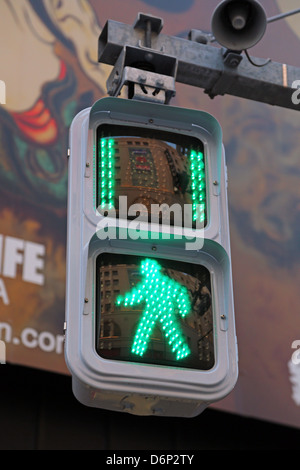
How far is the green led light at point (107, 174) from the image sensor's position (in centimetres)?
317

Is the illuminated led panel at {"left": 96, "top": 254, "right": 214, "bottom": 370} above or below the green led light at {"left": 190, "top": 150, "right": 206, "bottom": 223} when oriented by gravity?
below

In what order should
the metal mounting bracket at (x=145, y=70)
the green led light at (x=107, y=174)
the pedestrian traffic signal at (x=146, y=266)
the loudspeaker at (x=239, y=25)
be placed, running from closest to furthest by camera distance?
1. the pedestrian traffic signal at (x=146, y=266)
2. the green led light at (x=107, y=174)
3. the metal mounting bracket at (x=145, y=70)
4. the loudspeaker at (x=239, y=25)

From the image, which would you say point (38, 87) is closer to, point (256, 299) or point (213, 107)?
point (213, 107)

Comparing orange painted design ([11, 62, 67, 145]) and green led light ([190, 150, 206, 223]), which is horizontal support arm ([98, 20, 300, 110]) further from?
orange painted design ([11, 62, 67, 145])

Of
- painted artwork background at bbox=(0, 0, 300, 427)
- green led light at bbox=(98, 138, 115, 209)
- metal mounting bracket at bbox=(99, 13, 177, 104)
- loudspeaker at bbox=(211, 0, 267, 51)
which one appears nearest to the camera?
green led light at bbox=(98, 138, 115, 209)

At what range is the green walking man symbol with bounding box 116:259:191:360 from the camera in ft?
9.68

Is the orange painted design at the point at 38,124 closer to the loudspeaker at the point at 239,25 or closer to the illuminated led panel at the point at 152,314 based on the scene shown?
the loudspeaker at the point at 239,25

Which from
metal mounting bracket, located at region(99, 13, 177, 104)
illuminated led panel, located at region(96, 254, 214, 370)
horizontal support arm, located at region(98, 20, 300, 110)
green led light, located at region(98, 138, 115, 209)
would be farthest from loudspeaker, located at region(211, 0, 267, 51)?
illuminated led panel, located at region(96, 254, 214, 370)

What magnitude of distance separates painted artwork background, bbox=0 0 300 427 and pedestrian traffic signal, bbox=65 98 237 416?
530cm

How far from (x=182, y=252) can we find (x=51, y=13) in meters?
7.12

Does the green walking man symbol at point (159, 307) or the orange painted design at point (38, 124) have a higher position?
the orange painted design at point (38, 124)

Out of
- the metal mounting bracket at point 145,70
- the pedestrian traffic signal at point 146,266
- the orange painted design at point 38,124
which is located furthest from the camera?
the orange painted design at point 38,124

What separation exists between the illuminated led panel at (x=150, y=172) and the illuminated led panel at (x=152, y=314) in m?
0.19

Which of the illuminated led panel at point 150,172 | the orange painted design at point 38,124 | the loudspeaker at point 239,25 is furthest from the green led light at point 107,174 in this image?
the orange painted design at point 38,124
